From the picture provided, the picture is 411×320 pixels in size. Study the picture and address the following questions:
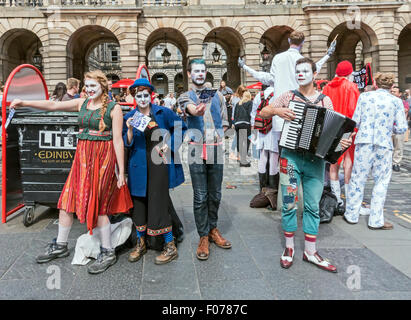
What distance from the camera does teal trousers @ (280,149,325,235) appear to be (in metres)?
Result: 3.48

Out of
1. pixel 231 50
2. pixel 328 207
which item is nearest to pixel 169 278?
pixel 328 207

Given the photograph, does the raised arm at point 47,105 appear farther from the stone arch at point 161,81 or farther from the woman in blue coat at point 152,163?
the stone arch at point 161,81

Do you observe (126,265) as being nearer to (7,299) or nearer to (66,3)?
(7,299)

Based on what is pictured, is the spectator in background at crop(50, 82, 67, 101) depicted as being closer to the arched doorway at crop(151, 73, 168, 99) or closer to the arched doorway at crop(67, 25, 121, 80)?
the arched doorway at crop(67, 25, 121, 80)

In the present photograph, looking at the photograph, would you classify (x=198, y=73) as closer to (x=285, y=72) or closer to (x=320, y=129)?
(x=320, y=129)

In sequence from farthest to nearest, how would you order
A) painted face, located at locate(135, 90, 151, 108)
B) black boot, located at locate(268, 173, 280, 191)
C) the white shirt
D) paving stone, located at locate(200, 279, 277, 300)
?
black boot, located at locate(268, 173, 280, 191)
the white shirt
painted face, located at locate(135, 90, 151, 108)
paving stone, located at locate(200, 279, 277, 300)

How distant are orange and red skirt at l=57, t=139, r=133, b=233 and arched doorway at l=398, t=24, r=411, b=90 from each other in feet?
88.1

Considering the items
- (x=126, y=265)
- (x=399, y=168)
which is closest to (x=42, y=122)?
(x=126, y=265)

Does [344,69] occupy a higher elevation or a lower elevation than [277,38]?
lower

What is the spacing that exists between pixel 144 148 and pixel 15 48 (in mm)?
25155

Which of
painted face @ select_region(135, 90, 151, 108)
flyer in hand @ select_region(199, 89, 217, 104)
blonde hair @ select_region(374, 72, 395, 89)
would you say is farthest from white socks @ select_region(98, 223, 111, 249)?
blonde hair @ select_region(374, 72, 395, 89)

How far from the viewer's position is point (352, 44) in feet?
83.3

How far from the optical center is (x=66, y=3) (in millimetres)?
21297

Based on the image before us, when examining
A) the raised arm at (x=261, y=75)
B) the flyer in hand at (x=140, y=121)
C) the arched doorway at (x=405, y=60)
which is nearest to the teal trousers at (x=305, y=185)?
the flyer in hand at (x=140, y=121)
